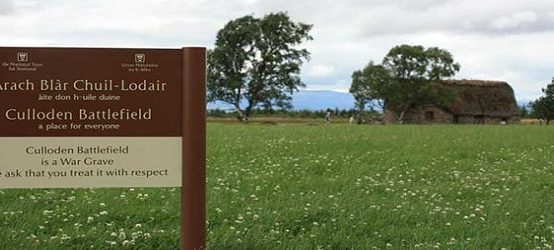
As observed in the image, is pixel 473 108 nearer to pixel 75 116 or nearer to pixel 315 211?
pixel 315 211

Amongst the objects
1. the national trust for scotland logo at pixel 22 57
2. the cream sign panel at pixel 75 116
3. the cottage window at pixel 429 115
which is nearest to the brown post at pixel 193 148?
the cream sign panel at pixel 75 116

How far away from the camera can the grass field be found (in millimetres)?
7250

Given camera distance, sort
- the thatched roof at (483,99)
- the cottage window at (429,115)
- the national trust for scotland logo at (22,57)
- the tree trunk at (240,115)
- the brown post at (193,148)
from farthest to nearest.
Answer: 1. the thatched roof at (483,99)
2. the cottage window at (429,115)
3. the tree trunk at (240,115)
4. the brown post at (193,148)
5. the national trust for scotland logo at (22,57)

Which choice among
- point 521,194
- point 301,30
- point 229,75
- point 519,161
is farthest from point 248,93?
point 521,194

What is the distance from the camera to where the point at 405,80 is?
81.3 meters

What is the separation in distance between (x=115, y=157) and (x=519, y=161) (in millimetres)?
11906

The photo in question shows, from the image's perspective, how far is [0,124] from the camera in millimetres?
5895

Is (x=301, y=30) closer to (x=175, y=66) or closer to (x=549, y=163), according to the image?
(x=549, y=163)

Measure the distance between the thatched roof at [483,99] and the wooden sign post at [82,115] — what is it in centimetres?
8175

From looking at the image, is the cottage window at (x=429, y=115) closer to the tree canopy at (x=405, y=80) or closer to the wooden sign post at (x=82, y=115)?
the tree canopy at (x=405, y=80)

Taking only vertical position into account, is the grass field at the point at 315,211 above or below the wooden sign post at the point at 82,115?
below

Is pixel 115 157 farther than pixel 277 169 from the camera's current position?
No

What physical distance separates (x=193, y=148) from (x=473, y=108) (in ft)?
287

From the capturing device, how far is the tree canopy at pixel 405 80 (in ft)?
262
